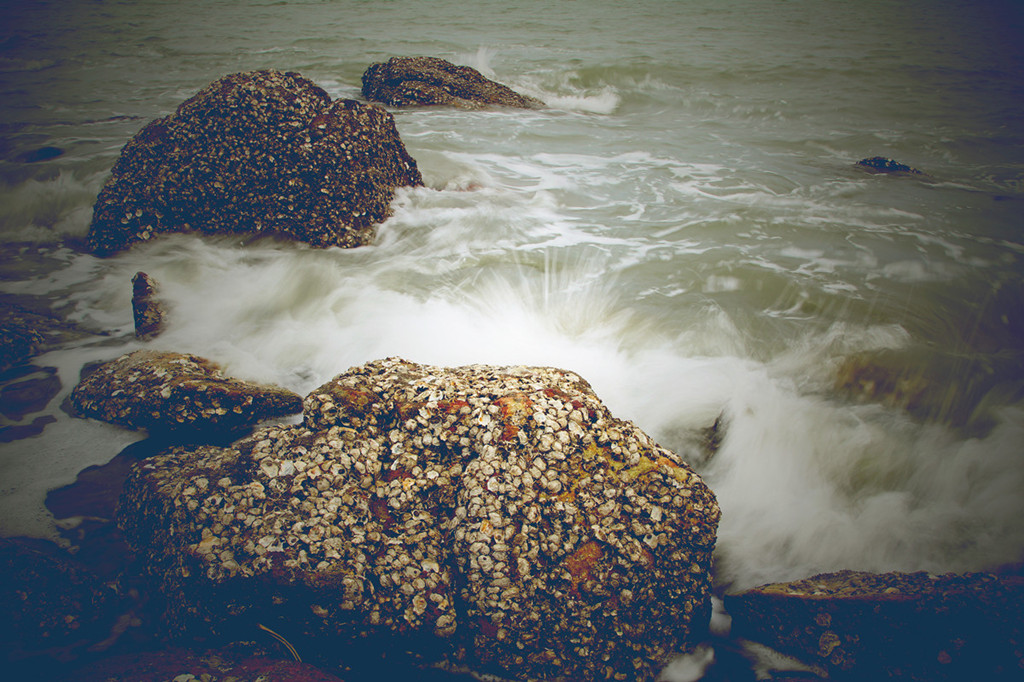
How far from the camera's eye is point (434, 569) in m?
2.18

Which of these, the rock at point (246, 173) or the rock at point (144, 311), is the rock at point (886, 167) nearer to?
the rock at point (246, 173)

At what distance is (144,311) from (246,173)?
1.79m

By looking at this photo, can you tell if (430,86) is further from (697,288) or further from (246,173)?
(697,288)

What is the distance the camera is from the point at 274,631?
2.10 meters

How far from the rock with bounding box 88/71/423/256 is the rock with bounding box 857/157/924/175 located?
791cm

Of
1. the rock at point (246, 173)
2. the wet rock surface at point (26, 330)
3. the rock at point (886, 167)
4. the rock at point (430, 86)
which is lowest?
the wet rock surface at point (26, 330)

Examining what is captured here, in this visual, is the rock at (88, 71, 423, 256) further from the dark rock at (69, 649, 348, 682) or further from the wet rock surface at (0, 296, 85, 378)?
the dark rock at (69, 649, 348, 682)

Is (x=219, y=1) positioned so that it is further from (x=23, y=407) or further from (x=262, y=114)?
(x=23, y=407)

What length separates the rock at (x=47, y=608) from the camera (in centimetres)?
202

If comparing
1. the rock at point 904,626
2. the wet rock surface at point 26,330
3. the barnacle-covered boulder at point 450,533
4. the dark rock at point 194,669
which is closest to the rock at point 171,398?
the barnacle-covered boulder at point 450,533

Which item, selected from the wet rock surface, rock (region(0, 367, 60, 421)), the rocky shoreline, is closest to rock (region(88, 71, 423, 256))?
the wet rock surface

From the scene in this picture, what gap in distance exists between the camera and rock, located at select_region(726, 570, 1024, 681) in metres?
2.03

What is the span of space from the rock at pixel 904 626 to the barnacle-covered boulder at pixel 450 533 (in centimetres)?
40

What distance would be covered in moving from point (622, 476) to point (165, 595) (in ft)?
6.58
